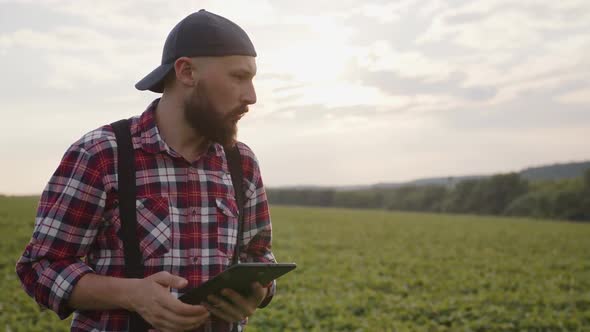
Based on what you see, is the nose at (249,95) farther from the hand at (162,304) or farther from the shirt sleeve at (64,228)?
the hand at (162,304)

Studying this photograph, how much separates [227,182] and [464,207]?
73.5m

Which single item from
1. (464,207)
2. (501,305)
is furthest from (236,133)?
(464,207)

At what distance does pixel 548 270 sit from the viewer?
515 inches

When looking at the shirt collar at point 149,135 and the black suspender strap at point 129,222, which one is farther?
the shirt collar at point 149,135

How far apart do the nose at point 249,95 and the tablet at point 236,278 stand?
591 millimetres

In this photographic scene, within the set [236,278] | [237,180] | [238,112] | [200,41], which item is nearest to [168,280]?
[236,278]

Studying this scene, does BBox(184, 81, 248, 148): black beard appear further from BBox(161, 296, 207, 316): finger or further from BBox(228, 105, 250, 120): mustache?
BBox(161, 296, 207, 316): finger

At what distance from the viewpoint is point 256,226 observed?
2086 mm

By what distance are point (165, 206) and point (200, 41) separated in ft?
1.91

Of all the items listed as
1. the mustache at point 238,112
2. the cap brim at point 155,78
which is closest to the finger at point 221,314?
the mustache at point 238,112

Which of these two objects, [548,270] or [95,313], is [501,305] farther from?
[95,313]

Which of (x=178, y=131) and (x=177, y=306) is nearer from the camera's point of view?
(x=177, y=306)

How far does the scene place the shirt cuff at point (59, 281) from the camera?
163cm

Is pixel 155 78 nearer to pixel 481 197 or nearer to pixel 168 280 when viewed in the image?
pixel 168 280
